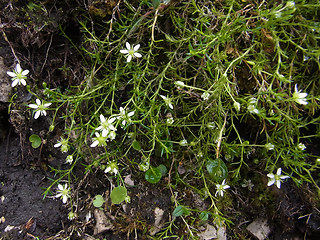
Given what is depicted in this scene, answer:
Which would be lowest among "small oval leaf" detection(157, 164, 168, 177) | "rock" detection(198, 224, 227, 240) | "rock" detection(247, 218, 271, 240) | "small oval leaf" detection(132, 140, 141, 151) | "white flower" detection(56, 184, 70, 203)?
"rock" detection(247, 218, 271, 240)

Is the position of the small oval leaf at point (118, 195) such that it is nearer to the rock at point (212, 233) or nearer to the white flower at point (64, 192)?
the white flower at point (64, 192)

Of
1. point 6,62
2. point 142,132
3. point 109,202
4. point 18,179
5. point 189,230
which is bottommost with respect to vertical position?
point 189,230

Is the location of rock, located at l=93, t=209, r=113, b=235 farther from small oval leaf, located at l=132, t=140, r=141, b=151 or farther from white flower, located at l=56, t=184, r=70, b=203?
small oval leaf, located at l=132, t=140, r=141, b=151

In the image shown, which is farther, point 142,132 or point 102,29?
point 102,29

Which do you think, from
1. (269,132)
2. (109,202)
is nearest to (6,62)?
(109,202)

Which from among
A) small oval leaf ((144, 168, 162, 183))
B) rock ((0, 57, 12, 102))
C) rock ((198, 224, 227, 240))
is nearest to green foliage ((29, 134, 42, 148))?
rock ((0, 57, 12, 102))

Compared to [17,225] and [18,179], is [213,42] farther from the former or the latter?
[17,225]

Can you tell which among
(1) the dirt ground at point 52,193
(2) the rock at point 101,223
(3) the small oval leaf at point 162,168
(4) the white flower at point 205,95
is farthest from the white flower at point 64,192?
(4) the white flower at point 205,95
